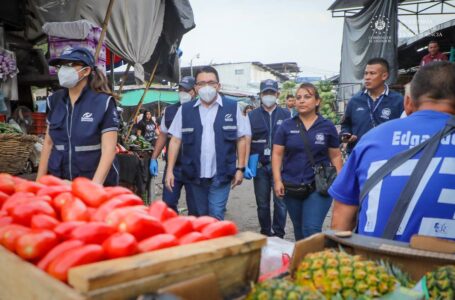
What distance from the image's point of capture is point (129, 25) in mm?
6758

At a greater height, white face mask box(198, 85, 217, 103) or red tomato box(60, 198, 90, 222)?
white face mask box(198, 85, 217, 103)

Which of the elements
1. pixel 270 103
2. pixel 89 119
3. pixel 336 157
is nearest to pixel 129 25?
pixel 270 103

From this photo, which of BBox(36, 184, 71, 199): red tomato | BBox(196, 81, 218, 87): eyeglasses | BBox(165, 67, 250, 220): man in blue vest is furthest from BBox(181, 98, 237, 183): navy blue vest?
BBox(36, 184, 71, 199): red tomato

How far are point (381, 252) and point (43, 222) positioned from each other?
4.48ft

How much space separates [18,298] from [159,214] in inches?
22.6

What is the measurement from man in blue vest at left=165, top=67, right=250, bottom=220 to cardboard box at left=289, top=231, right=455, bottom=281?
2.94m

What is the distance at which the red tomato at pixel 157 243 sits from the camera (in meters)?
1.31

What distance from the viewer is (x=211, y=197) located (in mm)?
4762

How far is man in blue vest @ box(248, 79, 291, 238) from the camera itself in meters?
5.85

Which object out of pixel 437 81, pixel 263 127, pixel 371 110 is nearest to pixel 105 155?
pixel 437 81

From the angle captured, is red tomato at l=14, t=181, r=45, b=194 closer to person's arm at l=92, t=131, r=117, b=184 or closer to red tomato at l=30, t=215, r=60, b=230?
red tomato at l=30, t=215, r=60, b=230

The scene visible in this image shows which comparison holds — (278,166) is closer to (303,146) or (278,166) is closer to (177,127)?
(303,146)

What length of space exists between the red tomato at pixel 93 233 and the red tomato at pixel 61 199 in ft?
1.21

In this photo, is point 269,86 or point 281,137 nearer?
point 281,137
